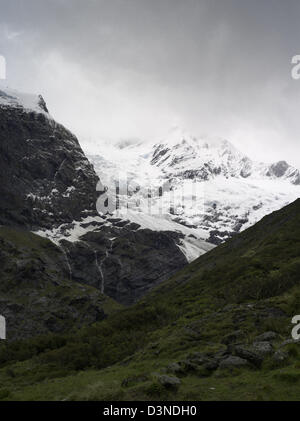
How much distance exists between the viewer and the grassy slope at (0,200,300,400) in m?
23.6

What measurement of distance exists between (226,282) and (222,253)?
58.2 m

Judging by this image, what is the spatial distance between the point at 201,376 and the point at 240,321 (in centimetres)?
1341

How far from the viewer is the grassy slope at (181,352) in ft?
77.3

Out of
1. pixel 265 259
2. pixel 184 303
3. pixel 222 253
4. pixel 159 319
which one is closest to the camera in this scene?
pixel 159 319

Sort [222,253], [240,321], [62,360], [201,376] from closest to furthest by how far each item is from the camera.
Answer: [201,376]
[240,321]
[62,360]
[222,253]

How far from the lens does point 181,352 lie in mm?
34875

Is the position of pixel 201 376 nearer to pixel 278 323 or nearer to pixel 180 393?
pixel 180 393
